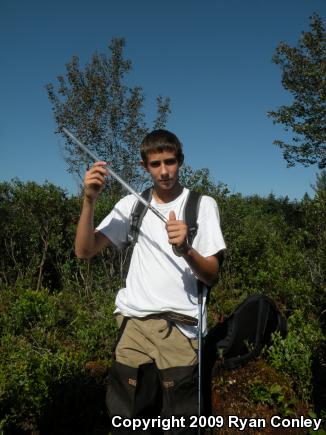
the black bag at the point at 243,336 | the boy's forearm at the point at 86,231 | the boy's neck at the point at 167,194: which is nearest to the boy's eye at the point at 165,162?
the boy's neck at the point at 167,194

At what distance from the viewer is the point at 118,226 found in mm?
2506

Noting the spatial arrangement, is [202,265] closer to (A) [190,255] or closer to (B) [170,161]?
(A) [190,255]

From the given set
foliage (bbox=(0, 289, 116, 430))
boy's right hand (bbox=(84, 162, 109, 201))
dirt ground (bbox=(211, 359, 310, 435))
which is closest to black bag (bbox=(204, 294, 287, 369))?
dirt ground (bbox=(211, 359, 310, 435))

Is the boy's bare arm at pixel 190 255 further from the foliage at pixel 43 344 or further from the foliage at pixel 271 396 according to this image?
the foliage at pixel 43 344

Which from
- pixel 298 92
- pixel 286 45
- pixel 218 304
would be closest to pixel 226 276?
pixel 218 304

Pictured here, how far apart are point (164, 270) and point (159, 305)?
0.69 feet

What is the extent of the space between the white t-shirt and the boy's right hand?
1.34 ft

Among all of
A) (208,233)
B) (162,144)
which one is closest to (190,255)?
(208,233)

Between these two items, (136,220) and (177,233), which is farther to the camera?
(136,220)

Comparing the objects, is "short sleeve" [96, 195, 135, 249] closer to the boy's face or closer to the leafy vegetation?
the boy's face

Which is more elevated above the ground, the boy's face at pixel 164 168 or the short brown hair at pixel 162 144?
the short brown hair at pixel 162 144

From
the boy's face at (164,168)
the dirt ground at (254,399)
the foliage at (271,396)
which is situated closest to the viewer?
the boy's face at (164,168)

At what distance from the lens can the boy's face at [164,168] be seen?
2369mm

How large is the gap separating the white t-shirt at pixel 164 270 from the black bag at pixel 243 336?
1.31m
